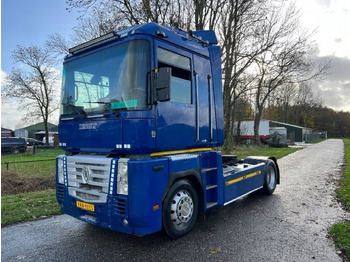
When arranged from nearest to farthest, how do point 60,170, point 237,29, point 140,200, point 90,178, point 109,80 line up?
point 140,200
point 109,80
point 90,178
point 60,170
point 237,29

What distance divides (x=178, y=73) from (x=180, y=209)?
2.23 metres

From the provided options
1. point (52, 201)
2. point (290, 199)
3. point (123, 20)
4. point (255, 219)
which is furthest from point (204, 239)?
point (123, 20)

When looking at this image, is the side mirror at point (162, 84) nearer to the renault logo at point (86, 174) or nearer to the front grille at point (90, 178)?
the front grille at point (90, 178)

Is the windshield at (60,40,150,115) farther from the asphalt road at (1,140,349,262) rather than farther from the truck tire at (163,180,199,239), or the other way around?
the asphalt road at (1,140,349,262)

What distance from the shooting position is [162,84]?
11.6 ft

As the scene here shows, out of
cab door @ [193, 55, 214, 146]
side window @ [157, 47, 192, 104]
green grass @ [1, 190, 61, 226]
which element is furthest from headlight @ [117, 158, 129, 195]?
green grass @ [1, 190, 61, 226]

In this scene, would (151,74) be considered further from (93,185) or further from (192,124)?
(93,185)

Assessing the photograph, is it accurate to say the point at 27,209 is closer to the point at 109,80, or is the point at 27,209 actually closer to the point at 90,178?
the point at 90,178

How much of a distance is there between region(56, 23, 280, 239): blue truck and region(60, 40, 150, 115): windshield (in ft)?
0.05

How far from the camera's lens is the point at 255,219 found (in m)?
5.17

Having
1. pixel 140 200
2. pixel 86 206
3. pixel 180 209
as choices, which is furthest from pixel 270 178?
pixel 86 206

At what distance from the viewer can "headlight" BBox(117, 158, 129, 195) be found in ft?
11.6

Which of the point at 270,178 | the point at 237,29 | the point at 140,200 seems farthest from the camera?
the point at 237,29

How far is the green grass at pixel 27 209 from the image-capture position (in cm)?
523
